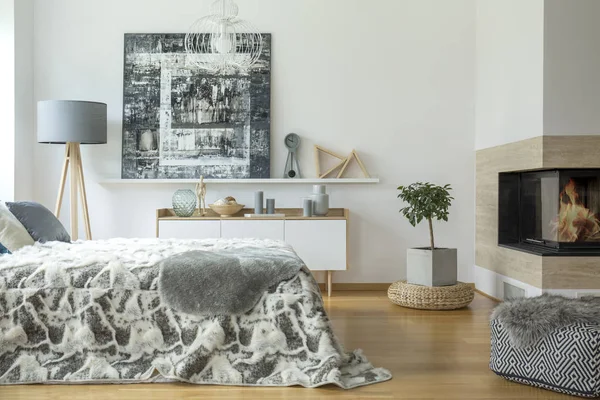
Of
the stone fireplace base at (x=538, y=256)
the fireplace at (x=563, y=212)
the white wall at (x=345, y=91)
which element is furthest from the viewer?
the white wall at (x=345, y=91)

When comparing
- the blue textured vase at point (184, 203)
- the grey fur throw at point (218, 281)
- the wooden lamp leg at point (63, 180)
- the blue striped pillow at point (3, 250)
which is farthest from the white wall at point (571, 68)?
the wooden lamp leg at point (63, 180)

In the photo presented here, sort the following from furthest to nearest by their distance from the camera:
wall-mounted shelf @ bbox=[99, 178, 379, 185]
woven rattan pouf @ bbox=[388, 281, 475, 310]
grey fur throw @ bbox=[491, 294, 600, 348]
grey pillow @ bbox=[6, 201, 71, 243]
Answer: wall-mounted shelf @ bbox=[99, 178, 379, 185] → woven rattan pouf @ bbox=[388, 281, 475, 310] → grey pillow @ bbox=[6, 201, 71, 243] → grey fur throw @ bbox=[491, 294, 600, 348]

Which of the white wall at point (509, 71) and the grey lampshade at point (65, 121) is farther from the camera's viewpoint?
the grey lampshade at point (65, 121)

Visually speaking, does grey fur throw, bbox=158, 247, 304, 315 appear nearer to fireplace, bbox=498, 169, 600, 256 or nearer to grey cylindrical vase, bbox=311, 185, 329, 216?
fireplace, bbox=498, 169, 600, 256

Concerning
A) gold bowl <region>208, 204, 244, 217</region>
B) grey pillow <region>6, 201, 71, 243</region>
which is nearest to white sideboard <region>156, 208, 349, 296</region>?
gold bowl <region>208, 204, 244, 217</region>

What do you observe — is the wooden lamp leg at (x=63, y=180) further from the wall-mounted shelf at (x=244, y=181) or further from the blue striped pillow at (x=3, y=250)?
the blue striped pillow at (x=3, y=250)

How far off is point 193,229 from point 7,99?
188 centimetres

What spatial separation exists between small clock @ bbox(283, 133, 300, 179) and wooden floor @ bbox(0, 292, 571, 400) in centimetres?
144

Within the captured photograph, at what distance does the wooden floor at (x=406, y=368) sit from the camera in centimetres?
280

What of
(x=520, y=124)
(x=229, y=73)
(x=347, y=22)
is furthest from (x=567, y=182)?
(x=229, y=73)

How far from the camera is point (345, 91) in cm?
579

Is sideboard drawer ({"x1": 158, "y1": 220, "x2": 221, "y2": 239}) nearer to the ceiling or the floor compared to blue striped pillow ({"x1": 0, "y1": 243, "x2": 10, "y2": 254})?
nearer to the ceiling

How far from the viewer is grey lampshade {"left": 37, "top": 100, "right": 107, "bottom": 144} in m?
5.09

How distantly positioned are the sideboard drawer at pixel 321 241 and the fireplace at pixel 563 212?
137 centimetres
